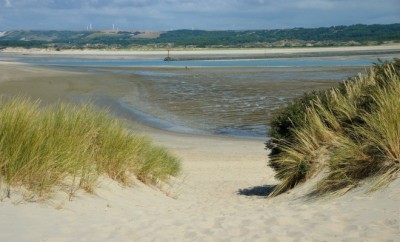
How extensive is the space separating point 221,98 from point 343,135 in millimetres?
20826

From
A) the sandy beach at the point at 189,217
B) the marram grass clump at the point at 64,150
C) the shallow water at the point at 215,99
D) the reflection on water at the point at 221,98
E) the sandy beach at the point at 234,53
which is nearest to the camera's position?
the sandy beach at the point at 189,217

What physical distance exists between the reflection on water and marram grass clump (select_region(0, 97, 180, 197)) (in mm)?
11292

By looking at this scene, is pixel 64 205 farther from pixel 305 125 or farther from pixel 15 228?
pixel 305 125

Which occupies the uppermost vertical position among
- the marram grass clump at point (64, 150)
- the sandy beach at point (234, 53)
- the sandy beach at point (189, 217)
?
the marram grass clump at point (64, 150)

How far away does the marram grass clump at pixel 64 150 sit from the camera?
6.40 m

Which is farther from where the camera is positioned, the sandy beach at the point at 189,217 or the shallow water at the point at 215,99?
the shallow water at the point at 215,99

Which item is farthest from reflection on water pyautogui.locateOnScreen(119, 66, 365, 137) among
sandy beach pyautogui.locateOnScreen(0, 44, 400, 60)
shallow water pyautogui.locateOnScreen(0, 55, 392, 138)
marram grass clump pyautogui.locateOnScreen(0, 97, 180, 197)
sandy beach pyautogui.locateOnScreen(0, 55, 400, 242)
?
sandy beach pyautogui.locateOnScreen(0, 44, 400, 60)

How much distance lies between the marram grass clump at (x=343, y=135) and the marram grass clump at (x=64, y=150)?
2.63 meters

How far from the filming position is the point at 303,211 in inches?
261

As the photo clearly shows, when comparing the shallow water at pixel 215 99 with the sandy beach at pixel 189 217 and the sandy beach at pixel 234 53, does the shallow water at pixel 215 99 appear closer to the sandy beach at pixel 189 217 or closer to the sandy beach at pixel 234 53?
the sandy beach at pixel 189 217

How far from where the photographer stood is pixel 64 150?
7.14 metres

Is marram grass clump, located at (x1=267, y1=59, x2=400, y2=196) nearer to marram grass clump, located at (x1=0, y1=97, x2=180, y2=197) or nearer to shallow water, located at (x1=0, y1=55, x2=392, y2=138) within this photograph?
marram grass clump, located at (x1=0, y1=97, x2=180, y2=197)

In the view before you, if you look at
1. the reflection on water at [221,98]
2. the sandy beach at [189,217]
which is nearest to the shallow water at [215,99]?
the reflection on water at [221,98]

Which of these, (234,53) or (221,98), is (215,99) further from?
(234,53)
